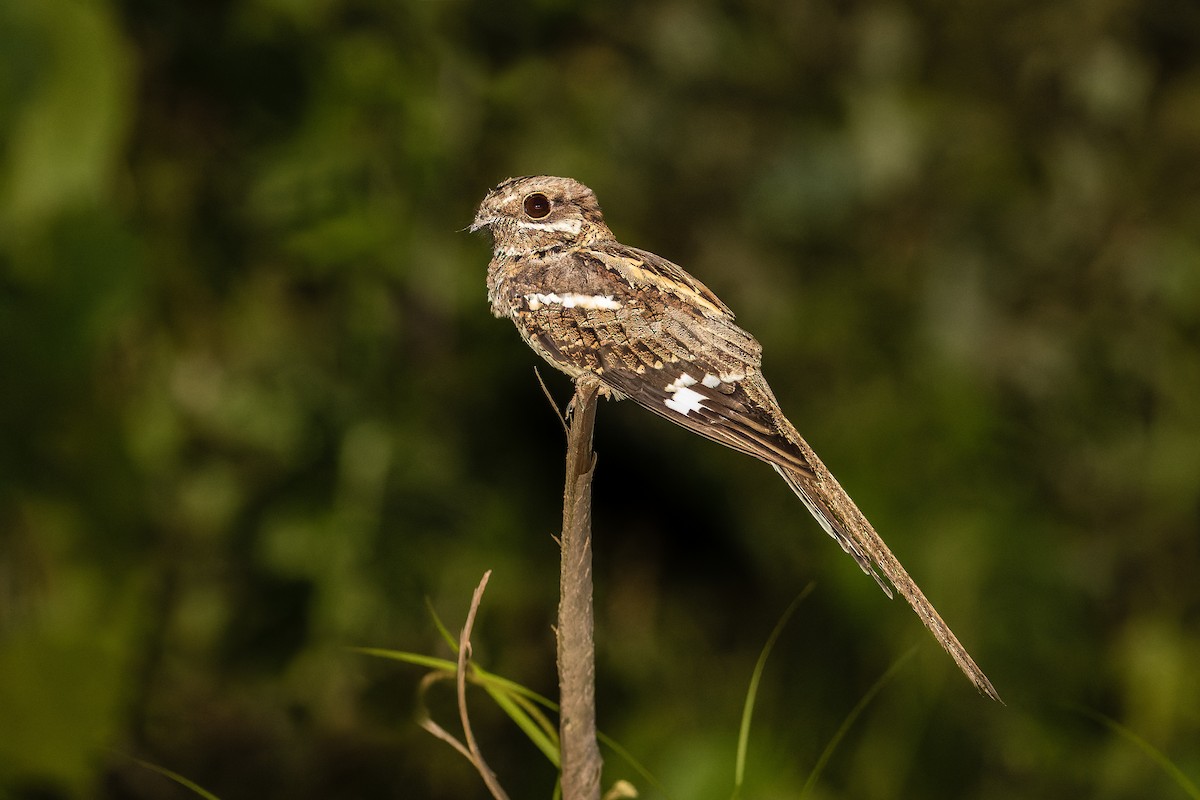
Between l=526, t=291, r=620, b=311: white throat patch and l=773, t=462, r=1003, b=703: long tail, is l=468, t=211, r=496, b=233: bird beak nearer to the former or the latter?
l=526, t=291, r=620, b=311: white throat patch

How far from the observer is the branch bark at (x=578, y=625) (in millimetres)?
1276

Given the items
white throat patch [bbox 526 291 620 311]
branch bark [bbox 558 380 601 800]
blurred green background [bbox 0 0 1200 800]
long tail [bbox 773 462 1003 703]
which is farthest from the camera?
blurred green background [bbox 0 0 1200 800]

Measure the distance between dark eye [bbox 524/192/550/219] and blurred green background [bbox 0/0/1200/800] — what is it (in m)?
1.38

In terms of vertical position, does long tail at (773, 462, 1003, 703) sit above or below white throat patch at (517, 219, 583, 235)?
below

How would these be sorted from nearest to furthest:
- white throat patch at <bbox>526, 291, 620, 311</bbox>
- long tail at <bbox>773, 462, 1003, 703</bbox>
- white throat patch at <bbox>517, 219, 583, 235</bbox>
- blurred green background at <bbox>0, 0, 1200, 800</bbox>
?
long tail at <bbox>773, 462, 1003, 703</bbox> < white throat patch at <bbox>526, 291, 620, 311</bbox> < white throat patch at <bbox>517, 219, 583, 235</bbox> < blurred green background at <bbox>0, 0, 1200, 800</bbox>

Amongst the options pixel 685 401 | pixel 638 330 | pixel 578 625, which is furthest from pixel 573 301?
pixel 578 625

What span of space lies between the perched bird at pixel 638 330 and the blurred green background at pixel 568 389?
1.35 metres

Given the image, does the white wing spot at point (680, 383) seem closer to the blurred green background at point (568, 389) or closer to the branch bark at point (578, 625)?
the branch bark at point (578, 625)

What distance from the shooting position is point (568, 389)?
3166 mm

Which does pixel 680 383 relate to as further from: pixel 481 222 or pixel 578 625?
pixel 481 222

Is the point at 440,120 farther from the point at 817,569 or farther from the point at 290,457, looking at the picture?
the point at 817,569

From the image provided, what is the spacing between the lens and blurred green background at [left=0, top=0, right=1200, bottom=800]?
298 cm

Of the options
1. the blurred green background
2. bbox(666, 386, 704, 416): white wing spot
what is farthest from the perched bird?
the blurred green background

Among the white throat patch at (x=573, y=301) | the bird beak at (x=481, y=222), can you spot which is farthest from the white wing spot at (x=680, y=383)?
the bird beak at (x=481, y=222)
